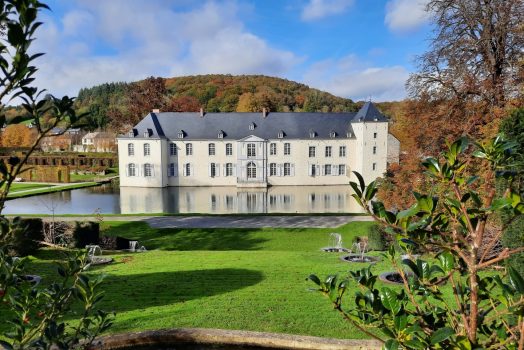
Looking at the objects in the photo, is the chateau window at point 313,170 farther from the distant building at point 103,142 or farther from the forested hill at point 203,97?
the distant building at point 103,142

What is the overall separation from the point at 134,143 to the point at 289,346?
2866 cm

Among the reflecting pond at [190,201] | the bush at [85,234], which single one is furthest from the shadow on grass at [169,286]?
the reflecting pond at [190,201]

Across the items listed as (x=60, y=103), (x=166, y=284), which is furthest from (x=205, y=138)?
(x=60, y=103)

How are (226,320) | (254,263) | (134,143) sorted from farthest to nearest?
(134,143) < (254,263) < (226,320)

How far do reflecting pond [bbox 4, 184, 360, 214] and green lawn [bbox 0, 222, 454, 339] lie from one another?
28.6 ft

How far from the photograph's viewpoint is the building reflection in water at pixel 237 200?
21953 millimetres

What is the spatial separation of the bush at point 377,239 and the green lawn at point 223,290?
1.85 metres

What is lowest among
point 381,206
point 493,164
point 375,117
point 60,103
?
point 381,206

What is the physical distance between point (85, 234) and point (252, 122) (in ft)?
73.8

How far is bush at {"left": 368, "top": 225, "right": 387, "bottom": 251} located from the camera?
1210 centimetres

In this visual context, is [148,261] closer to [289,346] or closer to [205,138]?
[289,346]

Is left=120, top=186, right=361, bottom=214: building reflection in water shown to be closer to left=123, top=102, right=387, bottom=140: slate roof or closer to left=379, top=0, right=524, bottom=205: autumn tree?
left=123, top=102, right=387, bottom=140: slate roof

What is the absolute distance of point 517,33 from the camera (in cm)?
1101

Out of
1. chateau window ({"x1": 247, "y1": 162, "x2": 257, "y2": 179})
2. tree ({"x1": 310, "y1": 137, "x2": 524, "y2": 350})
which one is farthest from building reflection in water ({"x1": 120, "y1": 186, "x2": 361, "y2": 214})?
tree ({"x1": 310, "y1": 137, "x2": 524, "y2": 350})
